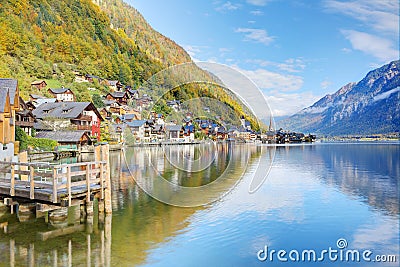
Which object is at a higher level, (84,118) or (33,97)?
(33,97)

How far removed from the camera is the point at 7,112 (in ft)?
83.0

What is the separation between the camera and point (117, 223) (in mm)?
13961

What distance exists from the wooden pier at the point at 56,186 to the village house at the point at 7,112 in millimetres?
11129

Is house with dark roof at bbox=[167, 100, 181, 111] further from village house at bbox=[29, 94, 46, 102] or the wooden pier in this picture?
village house at bbox=[29, 94, 46, 102]

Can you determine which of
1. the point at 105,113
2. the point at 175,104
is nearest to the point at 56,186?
the point at 175,104

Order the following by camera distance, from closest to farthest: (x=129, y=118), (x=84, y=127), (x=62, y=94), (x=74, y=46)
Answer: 1. (x=84, y=127)
2. (x=62, y=94)
3. (x=129, y=118)
4. (x=74, y=46)

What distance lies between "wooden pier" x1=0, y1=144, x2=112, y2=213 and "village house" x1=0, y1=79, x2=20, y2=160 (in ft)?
36.5

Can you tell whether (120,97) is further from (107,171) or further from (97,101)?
(107,171)

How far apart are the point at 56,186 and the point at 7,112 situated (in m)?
15.6

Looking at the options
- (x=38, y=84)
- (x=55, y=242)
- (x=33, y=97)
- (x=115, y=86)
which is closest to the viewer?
(x=55, y=242)

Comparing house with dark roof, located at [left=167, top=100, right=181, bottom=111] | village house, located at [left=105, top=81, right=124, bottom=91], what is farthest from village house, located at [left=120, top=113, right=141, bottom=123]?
house with dark roof, located at [left=167, top=100, right=181, bottom=111]

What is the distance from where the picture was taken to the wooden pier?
12494 mm

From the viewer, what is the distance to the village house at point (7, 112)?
24.8 meters

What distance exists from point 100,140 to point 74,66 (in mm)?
45032
